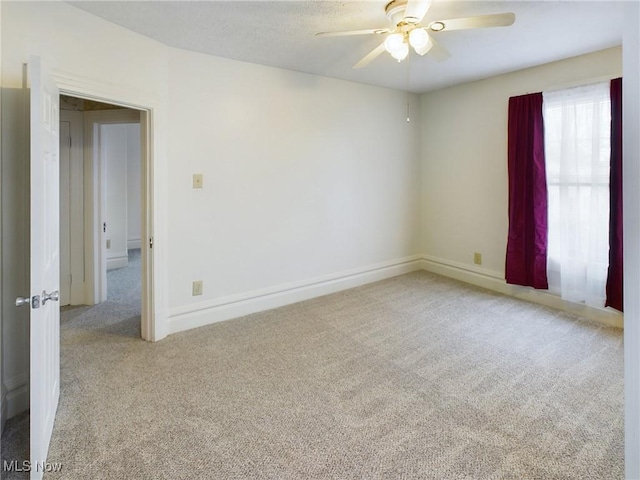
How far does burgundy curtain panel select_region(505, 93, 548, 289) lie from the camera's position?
142 inches

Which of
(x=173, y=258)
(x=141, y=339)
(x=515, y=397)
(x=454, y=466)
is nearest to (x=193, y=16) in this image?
(x=173, y=258)

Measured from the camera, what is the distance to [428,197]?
16.3 ft

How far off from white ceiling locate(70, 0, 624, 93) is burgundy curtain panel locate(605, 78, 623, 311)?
0.50 meters

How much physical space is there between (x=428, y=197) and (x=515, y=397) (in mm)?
3190

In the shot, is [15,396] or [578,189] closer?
[15,396]

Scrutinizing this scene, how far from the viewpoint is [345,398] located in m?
2.19

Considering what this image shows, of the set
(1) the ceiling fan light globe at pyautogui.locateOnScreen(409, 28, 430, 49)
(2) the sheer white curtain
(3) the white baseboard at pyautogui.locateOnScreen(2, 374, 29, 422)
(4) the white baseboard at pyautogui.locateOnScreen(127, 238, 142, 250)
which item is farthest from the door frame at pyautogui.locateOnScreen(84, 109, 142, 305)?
(2) the sheer white curtain

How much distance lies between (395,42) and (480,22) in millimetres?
463

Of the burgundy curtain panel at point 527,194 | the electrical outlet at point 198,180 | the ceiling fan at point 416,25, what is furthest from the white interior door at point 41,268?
the burgundy curtain panel at point 527,194

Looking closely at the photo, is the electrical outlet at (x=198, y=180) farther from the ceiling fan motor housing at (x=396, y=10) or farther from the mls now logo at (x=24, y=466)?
the mls now logo at (x=24, y=466)

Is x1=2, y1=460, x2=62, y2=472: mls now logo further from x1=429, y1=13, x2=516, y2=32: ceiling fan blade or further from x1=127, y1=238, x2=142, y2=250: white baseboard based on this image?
x1=127, y1=238, x2=142, y2=250: white baseboard

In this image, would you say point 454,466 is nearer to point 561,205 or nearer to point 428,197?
point 561,205

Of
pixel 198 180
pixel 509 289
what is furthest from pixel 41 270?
pixel 509 289

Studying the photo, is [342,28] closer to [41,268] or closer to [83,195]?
[41,268]
